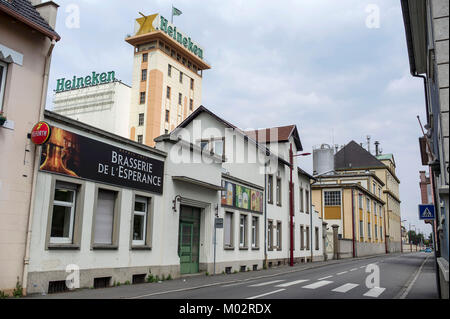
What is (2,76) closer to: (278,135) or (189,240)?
(189,240)

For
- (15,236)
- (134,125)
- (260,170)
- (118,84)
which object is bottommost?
(15,236)

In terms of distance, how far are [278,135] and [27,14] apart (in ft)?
73.6

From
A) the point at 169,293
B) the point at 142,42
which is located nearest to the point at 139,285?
the point at 169,293

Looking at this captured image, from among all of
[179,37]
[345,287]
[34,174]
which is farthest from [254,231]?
[179,37]

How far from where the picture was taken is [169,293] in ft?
42.8

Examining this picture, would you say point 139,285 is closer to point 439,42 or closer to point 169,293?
point 169,293

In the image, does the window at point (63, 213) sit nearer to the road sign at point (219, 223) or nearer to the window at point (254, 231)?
the road sign at point (219, 223)

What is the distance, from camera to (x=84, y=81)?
64375 millimetres

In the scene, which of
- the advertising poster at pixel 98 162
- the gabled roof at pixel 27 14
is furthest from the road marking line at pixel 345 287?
the gabled roof at pixel 27 14

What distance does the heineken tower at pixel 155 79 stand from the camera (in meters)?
56.0

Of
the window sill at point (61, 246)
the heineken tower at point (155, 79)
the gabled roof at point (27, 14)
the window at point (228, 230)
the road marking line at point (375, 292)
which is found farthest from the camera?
the heineken tower at point (155, 79)

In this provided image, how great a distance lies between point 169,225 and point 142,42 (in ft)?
149

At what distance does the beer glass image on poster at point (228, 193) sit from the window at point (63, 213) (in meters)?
10.0

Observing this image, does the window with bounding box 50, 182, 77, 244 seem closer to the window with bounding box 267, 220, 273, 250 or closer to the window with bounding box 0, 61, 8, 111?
the window with bounding box 0, 61, 8, 111
